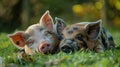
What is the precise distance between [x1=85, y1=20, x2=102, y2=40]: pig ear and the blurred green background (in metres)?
17.5

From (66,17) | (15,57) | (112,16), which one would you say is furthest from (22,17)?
(15,57)

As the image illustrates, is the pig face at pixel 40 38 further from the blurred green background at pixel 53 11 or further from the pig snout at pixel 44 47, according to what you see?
the blurred green background at pixel 53 11

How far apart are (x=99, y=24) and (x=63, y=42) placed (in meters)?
0.80

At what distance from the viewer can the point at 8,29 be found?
2720 cm

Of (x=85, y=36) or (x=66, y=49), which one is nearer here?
(x=66, y=49)

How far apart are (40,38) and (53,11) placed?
67.4ft

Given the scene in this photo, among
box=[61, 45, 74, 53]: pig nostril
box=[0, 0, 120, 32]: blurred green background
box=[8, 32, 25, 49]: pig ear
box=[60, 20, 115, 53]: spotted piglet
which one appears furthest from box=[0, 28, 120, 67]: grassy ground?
box=[0, 0, 120, 32]: blurred green background

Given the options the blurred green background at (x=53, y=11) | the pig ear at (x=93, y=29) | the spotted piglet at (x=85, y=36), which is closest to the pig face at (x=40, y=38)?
the spotted piglet at (x=85, y=36)

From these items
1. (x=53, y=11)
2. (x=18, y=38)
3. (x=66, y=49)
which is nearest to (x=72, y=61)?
(x=66, y=49)

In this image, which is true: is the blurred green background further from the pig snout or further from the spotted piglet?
the pig snout

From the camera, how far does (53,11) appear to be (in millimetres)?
29406

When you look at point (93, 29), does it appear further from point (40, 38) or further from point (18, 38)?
point (18, 38)

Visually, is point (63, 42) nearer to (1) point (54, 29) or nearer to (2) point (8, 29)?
(1) point (54, 29)

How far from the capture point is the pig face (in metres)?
8.77
